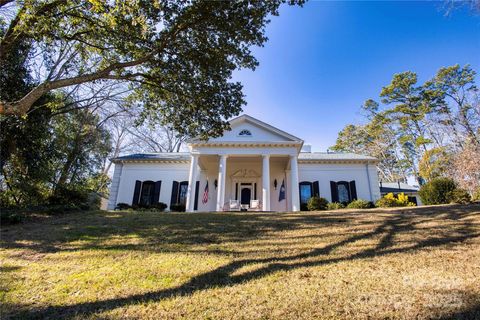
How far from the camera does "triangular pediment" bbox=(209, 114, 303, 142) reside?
1666cm

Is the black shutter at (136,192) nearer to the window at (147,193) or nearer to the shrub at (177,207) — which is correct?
the window at (147,193)

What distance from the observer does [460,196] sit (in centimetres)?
1226

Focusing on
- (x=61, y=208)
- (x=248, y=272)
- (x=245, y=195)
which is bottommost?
(x=248, y=272)

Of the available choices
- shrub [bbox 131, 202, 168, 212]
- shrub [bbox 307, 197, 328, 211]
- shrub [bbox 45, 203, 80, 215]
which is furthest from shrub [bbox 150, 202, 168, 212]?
shrub [bbox 307, 197, 328, 211]

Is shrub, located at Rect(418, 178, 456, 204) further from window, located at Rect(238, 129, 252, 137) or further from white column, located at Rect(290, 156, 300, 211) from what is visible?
window, located at Rect(238, 129, 252, 137)

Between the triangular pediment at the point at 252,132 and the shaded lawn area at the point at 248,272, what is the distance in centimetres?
954

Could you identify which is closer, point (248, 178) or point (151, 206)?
point (151, 206)

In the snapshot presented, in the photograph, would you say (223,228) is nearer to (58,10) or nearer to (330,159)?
(58,10)

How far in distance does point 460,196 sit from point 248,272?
13663 millimetres

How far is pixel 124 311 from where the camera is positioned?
3.12 metres

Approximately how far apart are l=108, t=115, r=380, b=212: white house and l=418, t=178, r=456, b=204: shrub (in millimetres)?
3840

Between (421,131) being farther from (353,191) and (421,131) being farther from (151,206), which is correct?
(151,206)

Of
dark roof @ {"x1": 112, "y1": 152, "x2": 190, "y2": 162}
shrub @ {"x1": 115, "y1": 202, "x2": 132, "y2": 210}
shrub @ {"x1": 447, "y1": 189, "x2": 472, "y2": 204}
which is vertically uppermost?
dark roof @ {"x1": 112, "y1": 152, "x2": 190, "y2": 162}

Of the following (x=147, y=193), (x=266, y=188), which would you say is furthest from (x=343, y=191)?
(x=147, y=193)
